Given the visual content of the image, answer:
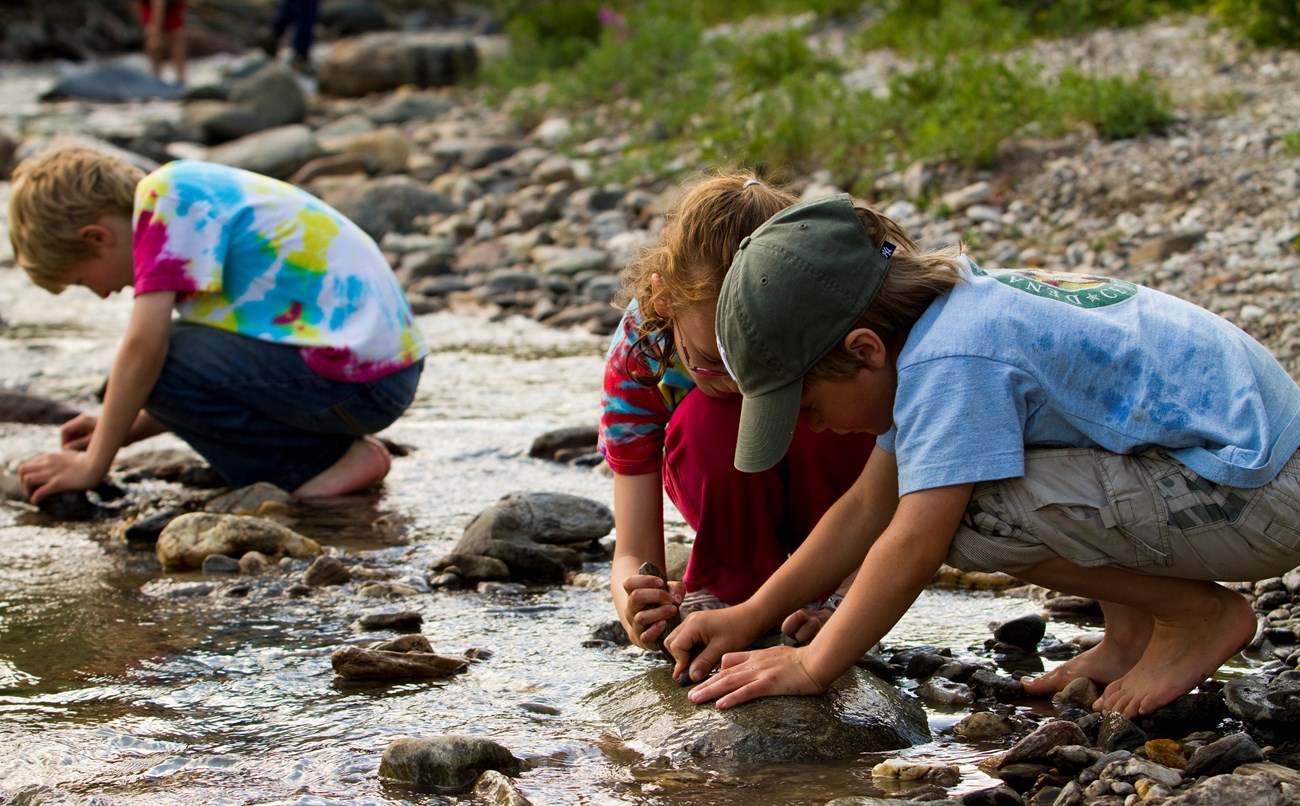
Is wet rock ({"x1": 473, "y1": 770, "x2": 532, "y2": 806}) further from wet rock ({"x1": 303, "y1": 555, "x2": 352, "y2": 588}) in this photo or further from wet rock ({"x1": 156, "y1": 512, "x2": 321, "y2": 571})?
wet rock ({"x1": 156, "y1": 512, "x2": 321, "y2": 571})

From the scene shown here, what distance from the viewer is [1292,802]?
2018 mm

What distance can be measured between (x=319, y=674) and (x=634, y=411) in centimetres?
82

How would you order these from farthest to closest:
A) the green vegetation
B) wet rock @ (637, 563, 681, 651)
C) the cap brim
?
1. the green vegetation
2. wet rock @ (637, 563, 681, 651)
3. the cap brim

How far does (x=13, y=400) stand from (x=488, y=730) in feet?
11.5

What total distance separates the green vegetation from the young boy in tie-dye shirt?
4.55ft

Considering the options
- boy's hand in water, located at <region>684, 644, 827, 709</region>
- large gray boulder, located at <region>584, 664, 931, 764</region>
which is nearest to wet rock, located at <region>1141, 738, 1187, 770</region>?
large gray boulder, located at <region>584, 664, 931, 764</region>

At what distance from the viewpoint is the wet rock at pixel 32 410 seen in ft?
17.7

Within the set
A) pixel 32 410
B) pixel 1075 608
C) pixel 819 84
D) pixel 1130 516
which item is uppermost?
pixel 1130 516

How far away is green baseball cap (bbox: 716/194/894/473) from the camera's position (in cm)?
233

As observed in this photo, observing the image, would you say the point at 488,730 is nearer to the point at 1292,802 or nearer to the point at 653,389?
the point at 653,389

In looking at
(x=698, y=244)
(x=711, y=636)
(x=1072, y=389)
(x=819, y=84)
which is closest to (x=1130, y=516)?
(x=1072, y=389)

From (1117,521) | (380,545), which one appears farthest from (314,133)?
(1117,521)

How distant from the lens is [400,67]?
52.6ft

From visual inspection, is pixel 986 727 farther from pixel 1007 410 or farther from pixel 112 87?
pixel 112 87
